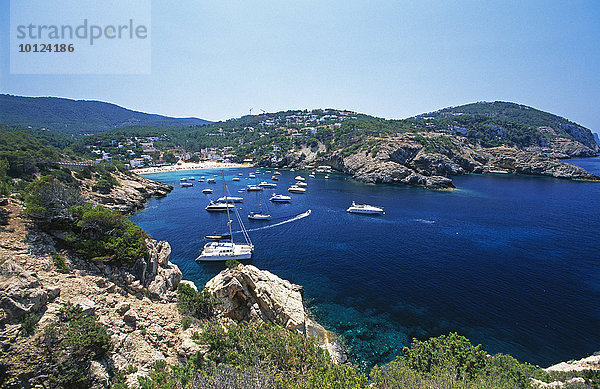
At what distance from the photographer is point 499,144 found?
153 meters

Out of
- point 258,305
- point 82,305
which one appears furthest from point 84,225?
point 258,305

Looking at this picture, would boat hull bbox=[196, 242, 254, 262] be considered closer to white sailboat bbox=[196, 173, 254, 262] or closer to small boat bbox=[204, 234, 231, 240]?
white sailboat bbox=[196, 173, 254, 262]

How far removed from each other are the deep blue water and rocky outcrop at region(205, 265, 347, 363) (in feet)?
9.20

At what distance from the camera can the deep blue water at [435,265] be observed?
80.4ft

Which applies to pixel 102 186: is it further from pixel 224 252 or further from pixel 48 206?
pixel 48 206

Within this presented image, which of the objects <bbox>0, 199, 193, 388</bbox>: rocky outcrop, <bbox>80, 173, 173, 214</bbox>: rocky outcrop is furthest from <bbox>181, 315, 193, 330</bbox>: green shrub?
<bbox>80, 173, 173, 214</bbox>: rocky outcrop

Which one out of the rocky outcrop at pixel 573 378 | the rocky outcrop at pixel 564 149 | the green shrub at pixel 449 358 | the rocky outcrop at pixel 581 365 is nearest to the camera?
the rocky outcrop at pixel 573 378

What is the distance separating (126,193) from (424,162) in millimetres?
107376

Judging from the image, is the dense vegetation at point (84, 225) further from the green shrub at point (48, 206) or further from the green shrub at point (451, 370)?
the green shrub at point (451, 370)

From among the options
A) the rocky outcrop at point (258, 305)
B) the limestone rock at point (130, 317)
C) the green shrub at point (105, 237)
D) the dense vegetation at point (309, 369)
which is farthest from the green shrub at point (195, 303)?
the green shrub at point (105, 237)

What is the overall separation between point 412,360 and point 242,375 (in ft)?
36.9

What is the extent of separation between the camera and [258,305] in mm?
23594

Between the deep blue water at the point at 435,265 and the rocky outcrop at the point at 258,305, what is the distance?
9.20 feet

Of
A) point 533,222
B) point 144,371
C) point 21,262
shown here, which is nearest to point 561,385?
point 144,371
